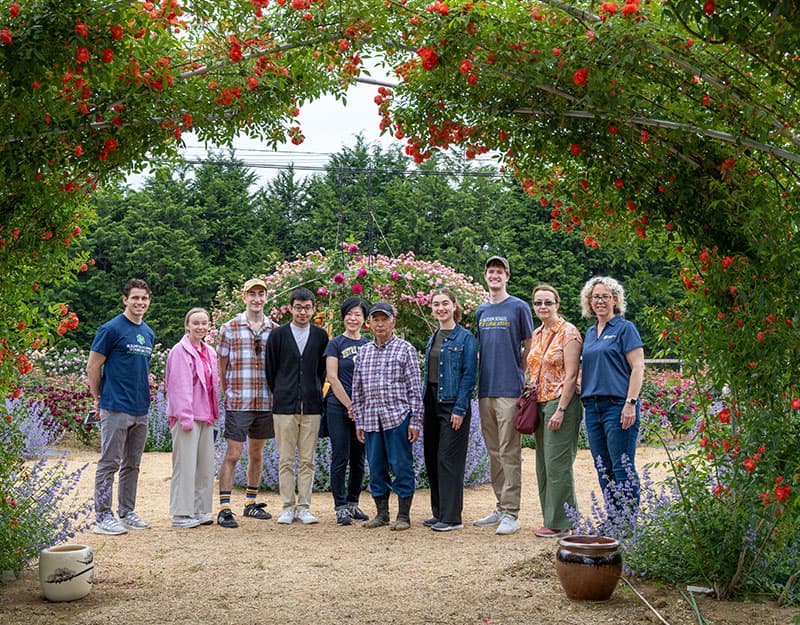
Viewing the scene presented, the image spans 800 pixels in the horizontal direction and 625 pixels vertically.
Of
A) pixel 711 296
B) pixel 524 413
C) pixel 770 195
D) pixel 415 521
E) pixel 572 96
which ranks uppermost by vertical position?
pixel 572 96

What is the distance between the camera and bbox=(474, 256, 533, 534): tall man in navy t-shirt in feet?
20.5

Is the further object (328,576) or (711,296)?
(328,576)

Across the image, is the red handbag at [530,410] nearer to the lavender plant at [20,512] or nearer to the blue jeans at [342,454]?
the blue jeans at [342,454]

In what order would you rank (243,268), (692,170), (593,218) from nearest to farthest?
(692,170) → (593,218) → (243,268)

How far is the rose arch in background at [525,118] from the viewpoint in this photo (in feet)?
11.0

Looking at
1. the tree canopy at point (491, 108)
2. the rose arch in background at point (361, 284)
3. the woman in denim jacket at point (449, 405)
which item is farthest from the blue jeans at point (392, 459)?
the rose arch in background at point (361, 284)

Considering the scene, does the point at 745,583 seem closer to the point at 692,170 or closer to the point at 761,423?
the point at 761,423

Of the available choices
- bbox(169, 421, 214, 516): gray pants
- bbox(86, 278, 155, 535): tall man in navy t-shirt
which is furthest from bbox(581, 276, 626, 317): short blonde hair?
bbox(86, 278, 155, 535): tall man in navy t-shirt

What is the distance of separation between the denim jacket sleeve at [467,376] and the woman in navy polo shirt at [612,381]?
901 mm

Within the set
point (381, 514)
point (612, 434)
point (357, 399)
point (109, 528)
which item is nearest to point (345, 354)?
point (357, 399)

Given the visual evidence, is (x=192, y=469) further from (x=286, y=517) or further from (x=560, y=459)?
(x=560, y=459)

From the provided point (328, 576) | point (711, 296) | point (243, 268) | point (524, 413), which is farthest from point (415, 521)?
point (243, 268)

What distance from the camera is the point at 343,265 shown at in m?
9.73

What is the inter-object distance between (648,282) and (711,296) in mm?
285
